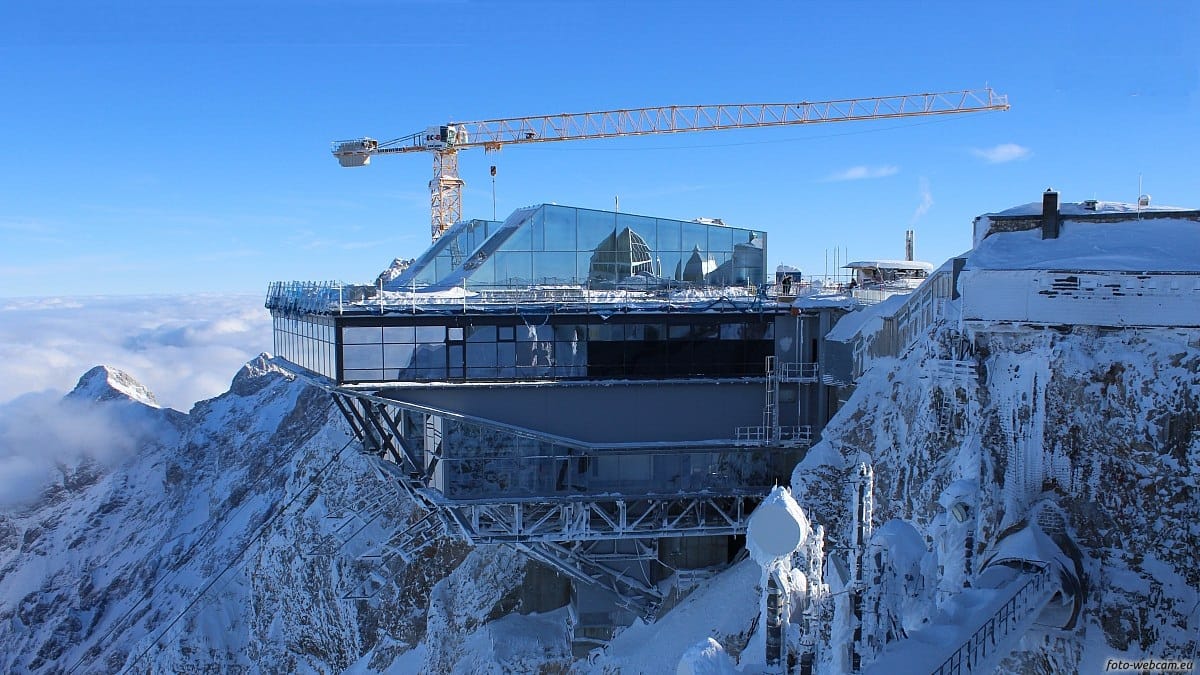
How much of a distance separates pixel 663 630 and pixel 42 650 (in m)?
84.2

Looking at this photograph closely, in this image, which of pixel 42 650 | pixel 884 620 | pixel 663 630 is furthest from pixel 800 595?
pixel 42 650

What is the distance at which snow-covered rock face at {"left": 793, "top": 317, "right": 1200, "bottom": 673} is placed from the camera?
16.3 metres

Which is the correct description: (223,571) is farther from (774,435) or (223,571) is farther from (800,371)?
(800,371)

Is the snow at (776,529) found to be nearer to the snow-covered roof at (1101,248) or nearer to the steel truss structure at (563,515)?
the snow-covered roof at (1101,248)

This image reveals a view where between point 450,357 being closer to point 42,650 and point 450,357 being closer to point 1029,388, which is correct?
point 1029,388

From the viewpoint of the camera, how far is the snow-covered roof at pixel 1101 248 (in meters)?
18.2

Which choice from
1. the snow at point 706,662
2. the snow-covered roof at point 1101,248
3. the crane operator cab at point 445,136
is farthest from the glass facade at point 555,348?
the crane operator cab at point 445,136

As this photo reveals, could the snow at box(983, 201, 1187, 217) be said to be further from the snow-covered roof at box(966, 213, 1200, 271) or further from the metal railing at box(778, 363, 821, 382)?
the metal railing at box(778, 363, 821, 382)

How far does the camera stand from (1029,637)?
17016mm

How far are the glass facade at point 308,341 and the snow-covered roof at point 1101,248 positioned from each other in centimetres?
2073

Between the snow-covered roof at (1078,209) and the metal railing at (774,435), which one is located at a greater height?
the snow-covered roof at (1078,209)

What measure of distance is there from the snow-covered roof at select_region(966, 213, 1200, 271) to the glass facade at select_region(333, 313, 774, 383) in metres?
12.2

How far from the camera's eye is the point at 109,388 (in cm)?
12638

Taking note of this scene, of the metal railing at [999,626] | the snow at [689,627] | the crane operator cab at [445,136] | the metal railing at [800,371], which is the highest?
the crane operator cab at [445,136]
